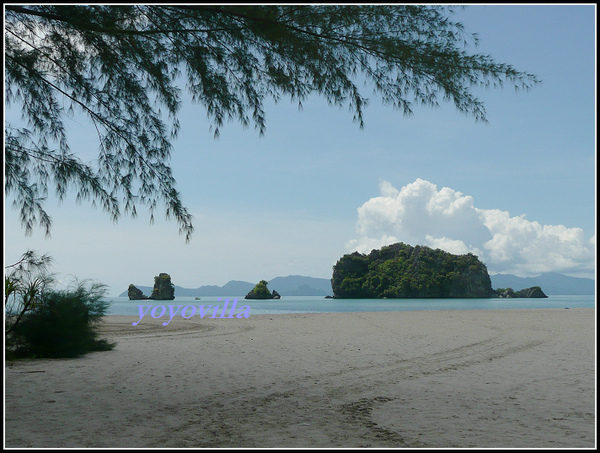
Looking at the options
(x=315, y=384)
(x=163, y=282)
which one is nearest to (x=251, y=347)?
(x=315, y=384)

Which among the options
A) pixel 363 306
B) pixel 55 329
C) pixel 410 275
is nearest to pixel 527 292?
pixel 410 275

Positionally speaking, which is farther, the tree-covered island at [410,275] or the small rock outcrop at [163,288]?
the tree-covered island at [410,275]

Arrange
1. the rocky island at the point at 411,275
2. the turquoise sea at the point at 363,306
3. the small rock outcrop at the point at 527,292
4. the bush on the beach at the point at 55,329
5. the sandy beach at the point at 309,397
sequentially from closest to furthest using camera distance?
the sandy beach at the point at 309,397 < the bush on the beach at the point at 55,329 < the turquoise sea at the point at 363,306 < the rocky island at the point at 411,275 < the small rock outcrop at the point at 527,292

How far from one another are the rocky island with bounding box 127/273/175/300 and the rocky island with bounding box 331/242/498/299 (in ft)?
119

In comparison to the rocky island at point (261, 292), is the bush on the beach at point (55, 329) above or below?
above

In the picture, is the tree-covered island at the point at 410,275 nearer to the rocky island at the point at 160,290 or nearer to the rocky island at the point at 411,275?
the rocky island at the point at 411,275

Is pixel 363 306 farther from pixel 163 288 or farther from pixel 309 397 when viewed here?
pixel 163 288

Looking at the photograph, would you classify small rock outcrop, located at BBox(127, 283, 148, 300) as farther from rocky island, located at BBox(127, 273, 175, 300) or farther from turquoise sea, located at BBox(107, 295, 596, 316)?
turquoise sea, located at BBox(107, 295, 596, 316)

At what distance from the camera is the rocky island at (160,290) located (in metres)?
103

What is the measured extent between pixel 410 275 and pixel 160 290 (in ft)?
169

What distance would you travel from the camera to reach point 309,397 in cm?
638

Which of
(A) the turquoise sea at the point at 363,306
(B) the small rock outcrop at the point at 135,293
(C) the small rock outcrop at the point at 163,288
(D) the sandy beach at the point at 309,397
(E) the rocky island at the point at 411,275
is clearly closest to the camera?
(D) the sandy beach at the point at 309,397

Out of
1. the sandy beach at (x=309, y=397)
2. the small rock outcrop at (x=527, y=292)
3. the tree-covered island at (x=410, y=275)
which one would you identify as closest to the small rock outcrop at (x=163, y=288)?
the tree-covered island at (x=410, y=275)

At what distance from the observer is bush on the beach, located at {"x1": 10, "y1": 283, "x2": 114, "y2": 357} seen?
10.3m
